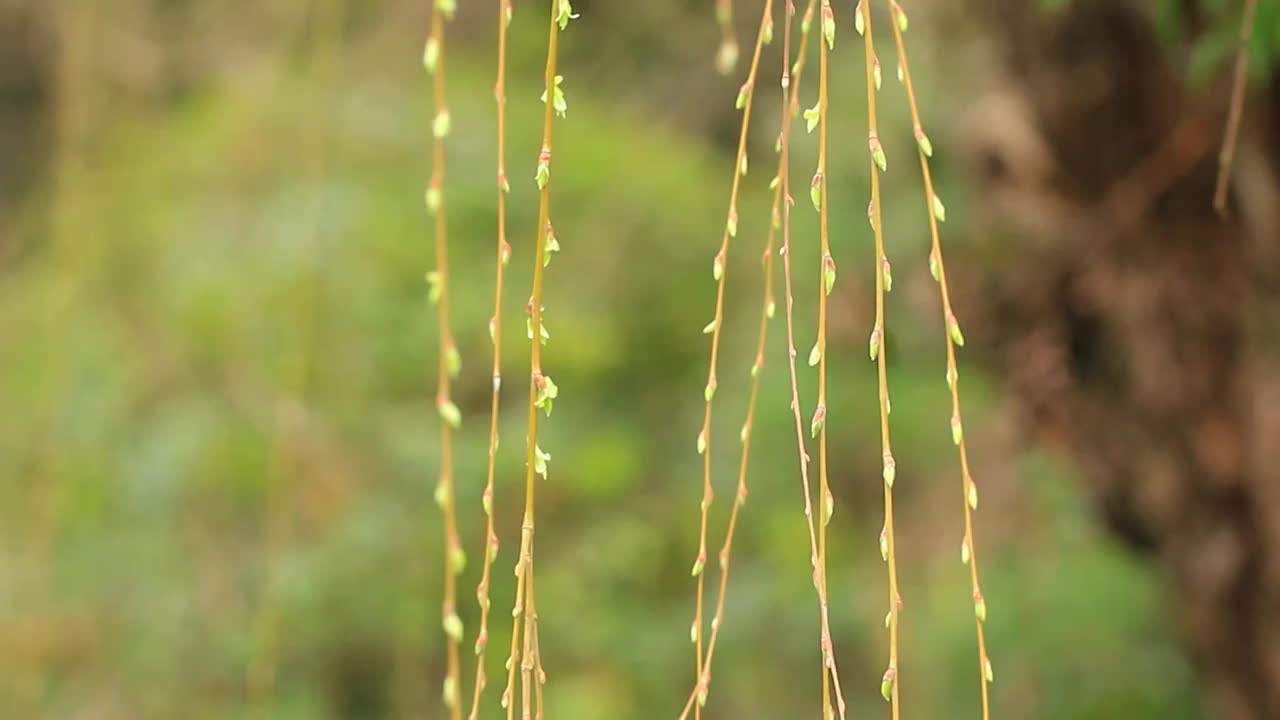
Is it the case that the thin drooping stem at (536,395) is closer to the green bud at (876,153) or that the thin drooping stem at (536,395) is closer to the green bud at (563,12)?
the green bud at (563,12)

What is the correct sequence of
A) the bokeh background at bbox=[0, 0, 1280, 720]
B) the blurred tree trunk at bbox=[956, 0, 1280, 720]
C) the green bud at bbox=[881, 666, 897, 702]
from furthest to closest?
the bokeh background at bbox=[0, 0, 1280, 720], the blurred tree trunk at bbox=[956, 0, 1280, 720], the green bud at bbox=[881, 666, 897, 702]

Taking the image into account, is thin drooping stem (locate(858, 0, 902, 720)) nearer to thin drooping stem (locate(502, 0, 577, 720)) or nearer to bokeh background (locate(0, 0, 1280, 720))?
thin drooping stem (locate(502, 0, 577, 720))

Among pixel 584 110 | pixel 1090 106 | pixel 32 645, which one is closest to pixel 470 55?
pixel 584 110

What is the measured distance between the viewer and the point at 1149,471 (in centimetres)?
199

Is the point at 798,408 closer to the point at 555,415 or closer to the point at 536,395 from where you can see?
the point at 536,395

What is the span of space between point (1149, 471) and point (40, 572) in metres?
2.16

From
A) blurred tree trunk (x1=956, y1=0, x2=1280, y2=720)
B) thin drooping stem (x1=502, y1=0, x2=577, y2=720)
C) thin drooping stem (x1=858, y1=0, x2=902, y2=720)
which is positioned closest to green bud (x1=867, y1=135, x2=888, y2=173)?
thin drooping stem (x1=858, y1=0, x2=902, y2=720)

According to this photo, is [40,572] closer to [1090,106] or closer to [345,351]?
[345,351]

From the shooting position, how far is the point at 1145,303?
1.89 m

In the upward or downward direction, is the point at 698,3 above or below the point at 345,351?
above

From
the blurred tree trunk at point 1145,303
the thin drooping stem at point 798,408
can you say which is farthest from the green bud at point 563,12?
the blurred tree trunk at point 1145,303

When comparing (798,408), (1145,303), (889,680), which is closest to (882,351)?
(798,408)

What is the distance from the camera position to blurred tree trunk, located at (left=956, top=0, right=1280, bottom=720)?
6.06ft

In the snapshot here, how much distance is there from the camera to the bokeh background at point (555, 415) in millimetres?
2213
